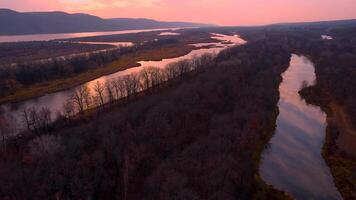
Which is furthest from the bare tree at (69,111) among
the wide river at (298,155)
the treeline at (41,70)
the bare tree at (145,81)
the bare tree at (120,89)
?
the wide river at (298,155)

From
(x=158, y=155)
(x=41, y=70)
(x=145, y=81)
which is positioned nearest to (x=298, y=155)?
(x=158, y=155)

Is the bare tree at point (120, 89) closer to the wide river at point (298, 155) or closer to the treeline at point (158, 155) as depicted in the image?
the treeline at point (158, 155)

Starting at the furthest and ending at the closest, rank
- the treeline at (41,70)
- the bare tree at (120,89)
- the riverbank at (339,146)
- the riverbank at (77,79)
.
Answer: the treeline at (41,70) → the riverbank at (77,79) → the bare tree at (120,89) → the riverbank at (339,146)

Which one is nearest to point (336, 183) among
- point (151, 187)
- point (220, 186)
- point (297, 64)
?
point (220, 186)

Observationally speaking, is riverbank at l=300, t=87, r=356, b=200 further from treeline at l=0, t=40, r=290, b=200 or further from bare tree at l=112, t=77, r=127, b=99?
bare tree at l=112, t=77, r=127, b=99

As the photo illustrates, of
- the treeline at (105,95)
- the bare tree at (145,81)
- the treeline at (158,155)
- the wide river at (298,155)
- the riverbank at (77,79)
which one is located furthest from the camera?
the riverbank at (77,79)

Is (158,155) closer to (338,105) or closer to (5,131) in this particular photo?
(5,131)
